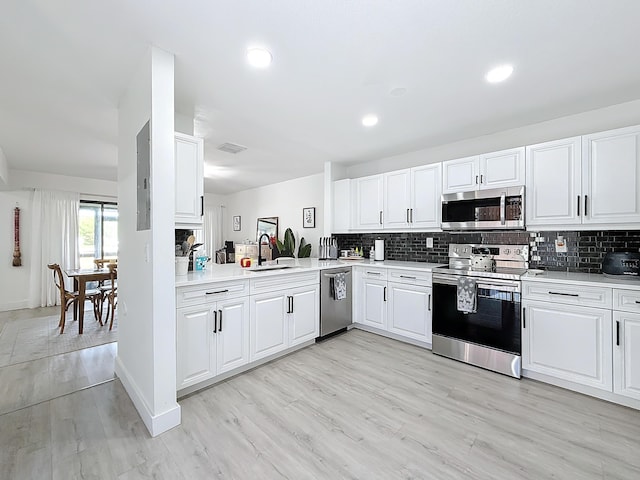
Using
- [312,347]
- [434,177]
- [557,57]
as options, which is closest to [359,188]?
[434,177]

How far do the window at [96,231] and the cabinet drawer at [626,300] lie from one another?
7.69 metres

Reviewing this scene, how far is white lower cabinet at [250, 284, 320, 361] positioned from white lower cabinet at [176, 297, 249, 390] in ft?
0.39

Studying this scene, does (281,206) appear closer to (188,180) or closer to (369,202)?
(369,202)

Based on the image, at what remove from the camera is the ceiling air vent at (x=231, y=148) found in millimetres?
3869

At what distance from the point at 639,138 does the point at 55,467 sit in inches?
181

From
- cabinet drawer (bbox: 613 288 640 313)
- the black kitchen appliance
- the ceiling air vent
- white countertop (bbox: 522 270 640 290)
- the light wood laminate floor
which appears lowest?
the light wood laminate floor

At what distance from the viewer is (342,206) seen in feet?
15.0

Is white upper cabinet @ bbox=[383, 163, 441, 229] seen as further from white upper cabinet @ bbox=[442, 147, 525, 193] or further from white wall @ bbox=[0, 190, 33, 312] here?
white wall @ bbox=[0, 190, 33, 312]

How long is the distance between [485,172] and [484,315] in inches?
59.3

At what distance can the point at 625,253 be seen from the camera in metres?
2.50

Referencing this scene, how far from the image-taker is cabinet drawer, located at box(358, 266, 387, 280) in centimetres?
367

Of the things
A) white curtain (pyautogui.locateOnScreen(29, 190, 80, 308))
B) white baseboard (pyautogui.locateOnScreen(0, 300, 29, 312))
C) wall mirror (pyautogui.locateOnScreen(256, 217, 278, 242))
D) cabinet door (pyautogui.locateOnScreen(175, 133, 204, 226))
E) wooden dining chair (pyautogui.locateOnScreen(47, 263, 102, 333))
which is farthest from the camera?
wall mirror (pyautogui.locateOnScreen(256, 217, 278, 242))

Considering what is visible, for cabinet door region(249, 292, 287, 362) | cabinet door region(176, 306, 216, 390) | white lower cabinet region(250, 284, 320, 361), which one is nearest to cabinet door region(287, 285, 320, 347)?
white lower cabinet region(250, 284, 320, 361)

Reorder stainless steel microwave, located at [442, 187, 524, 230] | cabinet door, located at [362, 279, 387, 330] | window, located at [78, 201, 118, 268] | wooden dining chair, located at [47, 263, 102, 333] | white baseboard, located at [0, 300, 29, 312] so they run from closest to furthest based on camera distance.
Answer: stainless steel microwave, located at [442, 187, 524, 230], cabinet door, located at [362, 279, 387, 330], wooden dining chair, located at [47, 263, 102, 333], white baseboard, located at [0, 300, 29, 312], window, located at [78, 201, 118, 268]
